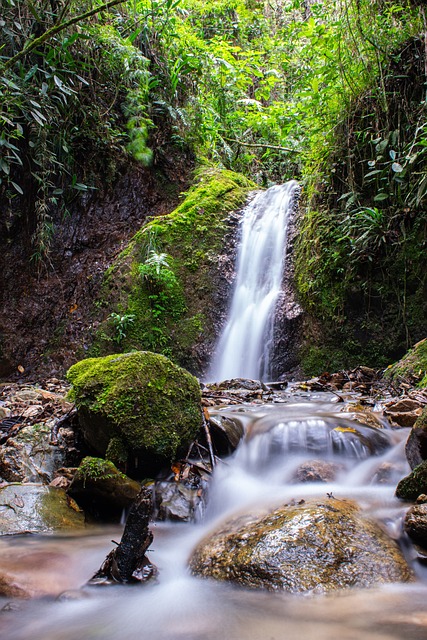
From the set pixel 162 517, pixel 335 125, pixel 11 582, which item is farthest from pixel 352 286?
pixel 11 582

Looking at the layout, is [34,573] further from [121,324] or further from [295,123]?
[295,123]

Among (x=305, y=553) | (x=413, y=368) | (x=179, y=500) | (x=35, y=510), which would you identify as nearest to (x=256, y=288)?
(x=413, y=368)

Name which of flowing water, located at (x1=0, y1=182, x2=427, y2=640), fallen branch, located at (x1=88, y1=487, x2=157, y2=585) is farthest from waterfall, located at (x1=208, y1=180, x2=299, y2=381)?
fallen branch, located at (x1=88, y1=487, x2=157, y2=585)

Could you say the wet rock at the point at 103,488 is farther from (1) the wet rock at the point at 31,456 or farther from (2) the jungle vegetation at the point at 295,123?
(2) the jungle vegetation at the point at 295,123

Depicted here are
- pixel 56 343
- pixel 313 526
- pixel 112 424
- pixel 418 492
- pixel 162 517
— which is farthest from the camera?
pixel 56 343

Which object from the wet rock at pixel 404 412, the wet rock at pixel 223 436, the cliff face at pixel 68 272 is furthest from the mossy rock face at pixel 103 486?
the cliff face at pixel 68 272

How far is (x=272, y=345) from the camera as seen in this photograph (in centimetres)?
609

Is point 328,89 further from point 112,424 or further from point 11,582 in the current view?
point 11,582

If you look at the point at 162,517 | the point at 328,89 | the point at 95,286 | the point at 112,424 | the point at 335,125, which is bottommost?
the point at 162,517

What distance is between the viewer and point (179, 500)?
2.62 meters

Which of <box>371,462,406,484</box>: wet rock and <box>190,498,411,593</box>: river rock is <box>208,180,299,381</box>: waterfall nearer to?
<box>371,462,406,484</box>: wet rock

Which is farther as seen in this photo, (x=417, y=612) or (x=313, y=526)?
(x=313, y=526)

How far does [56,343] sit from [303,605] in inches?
249

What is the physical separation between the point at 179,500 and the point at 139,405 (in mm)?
644
